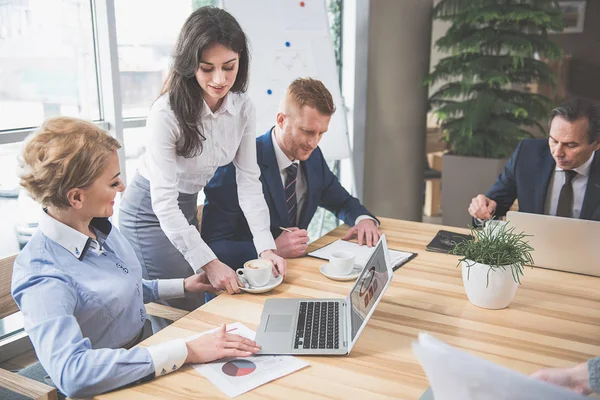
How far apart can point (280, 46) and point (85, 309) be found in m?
2.21

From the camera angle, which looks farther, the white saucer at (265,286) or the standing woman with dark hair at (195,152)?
the standing woman with dark hair at (195,152)

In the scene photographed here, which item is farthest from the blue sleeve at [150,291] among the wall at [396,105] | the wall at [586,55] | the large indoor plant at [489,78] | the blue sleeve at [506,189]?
the wall at [586,55]

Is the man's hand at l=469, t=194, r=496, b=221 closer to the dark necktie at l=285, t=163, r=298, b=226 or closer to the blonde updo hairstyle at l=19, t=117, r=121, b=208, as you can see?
the dark necktie at l=285, t=163, r=298, b=226

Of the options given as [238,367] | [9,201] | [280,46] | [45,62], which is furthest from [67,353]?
[280,46]

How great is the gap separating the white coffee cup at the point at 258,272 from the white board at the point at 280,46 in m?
1.64

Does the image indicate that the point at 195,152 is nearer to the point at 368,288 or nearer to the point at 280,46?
the point at 368,288

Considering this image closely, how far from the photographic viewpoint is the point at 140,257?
1.96 meters

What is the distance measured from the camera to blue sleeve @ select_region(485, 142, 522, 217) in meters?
2.27

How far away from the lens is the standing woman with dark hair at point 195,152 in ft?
5.35

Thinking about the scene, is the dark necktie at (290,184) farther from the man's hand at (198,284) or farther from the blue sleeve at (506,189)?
the blue sleeve at (506,189)

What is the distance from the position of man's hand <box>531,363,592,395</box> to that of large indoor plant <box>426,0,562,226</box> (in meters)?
2.78

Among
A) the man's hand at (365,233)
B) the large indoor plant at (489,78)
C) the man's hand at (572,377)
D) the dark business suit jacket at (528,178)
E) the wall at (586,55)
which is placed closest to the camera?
the man's hand at (572,377)

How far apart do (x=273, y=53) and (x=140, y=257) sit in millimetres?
1568

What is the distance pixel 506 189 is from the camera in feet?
7.53
